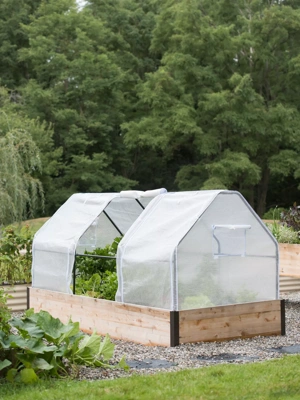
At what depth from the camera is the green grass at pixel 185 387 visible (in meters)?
4.55

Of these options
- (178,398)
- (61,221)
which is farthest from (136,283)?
(178,398)

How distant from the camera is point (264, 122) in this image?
27.6 meters

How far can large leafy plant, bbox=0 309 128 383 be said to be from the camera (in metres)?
5.05

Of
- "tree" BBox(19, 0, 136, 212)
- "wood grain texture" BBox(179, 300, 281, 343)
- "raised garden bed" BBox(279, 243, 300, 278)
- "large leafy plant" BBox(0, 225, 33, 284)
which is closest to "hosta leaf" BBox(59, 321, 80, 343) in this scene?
"wood grain texture" BBox(179, 300, 281, 343)

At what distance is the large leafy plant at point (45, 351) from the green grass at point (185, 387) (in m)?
0.16

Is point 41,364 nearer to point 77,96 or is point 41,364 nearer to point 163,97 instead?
point 163,97

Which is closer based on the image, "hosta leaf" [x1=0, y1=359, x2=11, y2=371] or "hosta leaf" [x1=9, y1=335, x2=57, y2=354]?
"hosta leaf" [x1=0, y1=359, x2=11, y2=371]

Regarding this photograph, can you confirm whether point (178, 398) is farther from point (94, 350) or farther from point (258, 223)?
point (258, 223)

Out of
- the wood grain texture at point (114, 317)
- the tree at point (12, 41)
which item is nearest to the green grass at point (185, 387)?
the wood grain texture at point (114, 317)

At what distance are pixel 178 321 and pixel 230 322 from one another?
2.29 ft

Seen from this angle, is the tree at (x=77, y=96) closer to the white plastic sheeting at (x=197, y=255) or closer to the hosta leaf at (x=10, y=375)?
the white plastic sheeting at (x=197, y=255)

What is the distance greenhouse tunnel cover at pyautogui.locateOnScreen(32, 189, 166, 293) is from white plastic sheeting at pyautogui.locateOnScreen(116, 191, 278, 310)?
0.95 m

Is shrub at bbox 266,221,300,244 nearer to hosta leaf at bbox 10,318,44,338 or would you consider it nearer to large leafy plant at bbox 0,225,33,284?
large leafy plant at bbox 0,225,33,284

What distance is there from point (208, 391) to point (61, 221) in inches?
202
